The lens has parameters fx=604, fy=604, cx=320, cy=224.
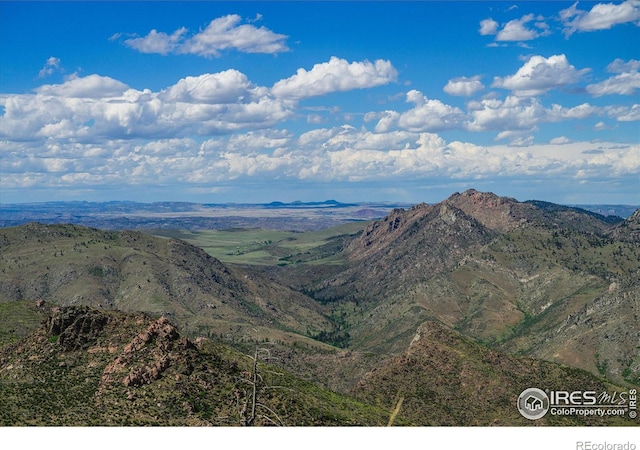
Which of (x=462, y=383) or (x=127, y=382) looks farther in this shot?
(x=462, y=383)

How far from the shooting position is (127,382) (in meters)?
76.6

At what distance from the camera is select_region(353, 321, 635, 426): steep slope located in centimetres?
11238

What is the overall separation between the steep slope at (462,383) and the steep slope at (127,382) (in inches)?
858

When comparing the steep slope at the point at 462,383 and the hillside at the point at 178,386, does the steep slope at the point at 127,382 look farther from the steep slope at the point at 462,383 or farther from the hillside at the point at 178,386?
the steep slope at the point at 462,383

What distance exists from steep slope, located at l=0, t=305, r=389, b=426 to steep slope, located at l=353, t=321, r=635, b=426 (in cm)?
2179

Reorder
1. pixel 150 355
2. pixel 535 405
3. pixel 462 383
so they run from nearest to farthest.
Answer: pixel 535 405 → pixel 150 355 → pixel 462 383

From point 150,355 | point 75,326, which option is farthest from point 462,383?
point 75,326

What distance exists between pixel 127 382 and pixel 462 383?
75.8m

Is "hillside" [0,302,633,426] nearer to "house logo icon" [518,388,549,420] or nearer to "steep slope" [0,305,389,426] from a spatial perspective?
"steep slope" [0,305,389,426]

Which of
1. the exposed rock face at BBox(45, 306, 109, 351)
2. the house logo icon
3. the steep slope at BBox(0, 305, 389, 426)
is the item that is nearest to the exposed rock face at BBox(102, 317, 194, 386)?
the steep slope at BBox(0, 305, 389, 426)

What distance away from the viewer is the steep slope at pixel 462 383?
4424 inches

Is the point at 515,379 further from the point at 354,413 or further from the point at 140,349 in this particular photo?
the point at 140,349

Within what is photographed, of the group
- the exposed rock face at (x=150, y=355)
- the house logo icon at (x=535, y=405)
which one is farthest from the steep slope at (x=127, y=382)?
the house logo icon at (x=535, y=405)

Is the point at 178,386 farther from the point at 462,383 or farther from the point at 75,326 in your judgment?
the point at 462,383
